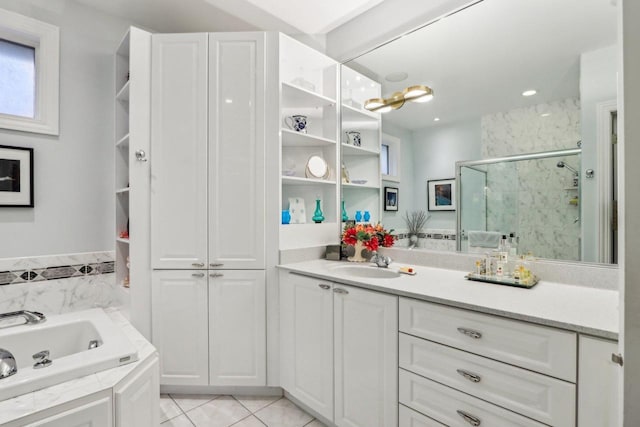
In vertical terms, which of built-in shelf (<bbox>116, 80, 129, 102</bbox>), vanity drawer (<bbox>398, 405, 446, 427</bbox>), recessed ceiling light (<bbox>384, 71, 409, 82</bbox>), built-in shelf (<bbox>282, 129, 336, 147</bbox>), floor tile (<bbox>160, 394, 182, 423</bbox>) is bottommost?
floor tile (<bbox>160, 394, 182, 423</bbox>)

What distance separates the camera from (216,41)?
2.13 m

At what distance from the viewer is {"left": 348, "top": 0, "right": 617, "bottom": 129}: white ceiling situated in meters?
1.55

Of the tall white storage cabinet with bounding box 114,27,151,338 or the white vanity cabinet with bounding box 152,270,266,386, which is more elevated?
the tall white storage cabinet with bounding box 114,27,151,338

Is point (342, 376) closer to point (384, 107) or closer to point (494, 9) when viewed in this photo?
point (384, 107)

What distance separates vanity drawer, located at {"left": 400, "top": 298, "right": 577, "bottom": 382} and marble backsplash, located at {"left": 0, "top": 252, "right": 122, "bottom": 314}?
2.09m

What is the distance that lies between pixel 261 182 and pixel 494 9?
67.5 inches

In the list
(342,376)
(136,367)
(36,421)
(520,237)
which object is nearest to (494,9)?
(520,237)

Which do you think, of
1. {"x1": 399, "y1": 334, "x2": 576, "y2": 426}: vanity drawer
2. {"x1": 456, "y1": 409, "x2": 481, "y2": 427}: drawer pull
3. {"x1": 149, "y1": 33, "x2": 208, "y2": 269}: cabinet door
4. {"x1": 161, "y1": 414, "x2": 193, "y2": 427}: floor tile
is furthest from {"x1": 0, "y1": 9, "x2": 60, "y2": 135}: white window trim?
{"x1": 456, "y1": 409, "x2": 481, "y2": 427}: drawer pull

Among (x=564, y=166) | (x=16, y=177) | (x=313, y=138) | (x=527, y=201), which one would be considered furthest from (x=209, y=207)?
(x=564, y=166)

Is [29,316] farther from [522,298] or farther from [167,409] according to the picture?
[522,298]

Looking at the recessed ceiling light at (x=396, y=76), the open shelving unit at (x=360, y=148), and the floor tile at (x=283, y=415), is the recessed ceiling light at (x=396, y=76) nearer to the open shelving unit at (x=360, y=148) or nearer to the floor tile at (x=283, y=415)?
the open shelving unit at (x=360, y=148)

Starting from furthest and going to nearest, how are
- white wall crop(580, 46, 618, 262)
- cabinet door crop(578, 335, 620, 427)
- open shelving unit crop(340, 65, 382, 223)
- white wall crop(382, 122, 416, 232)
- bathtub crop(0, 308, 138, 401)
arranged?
1. open shelving unit crop(340, 65, 382, 223)
2. white wall crop(382, 122, 416, 232)
3. white wall crop(580, 46, 618, 262)
4. bathtub crop(0, 308, 138, 401)
5. cabinet door crop(578, 335, 620, 427)

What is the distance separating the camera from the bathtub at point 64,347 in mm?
1271

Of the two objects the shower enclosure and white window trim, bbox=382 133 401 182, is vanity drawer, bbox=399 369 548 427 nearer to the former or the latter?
the shower enclosure
